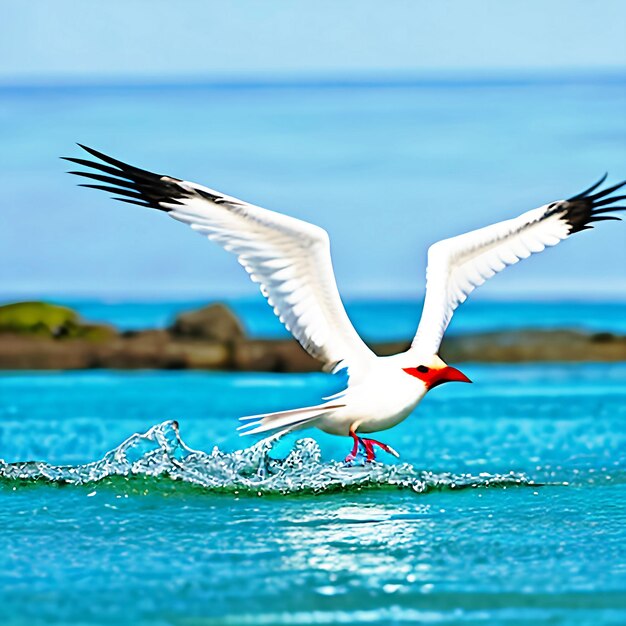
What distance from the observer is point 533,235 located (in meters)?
9.45

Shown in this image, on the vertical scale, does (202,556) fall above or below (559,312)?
below

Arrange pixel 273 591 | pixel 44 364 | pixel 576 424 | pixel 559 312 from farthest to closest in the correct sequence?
1. pixel 559 312
2. pixel 44 364
3. pixel 576 424
4. pixel 273 591

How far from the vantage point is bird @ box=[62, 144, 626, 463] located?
796 cm

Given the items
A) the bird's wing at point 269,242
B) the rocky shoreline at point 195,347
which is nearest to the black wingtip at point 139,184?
the bird's wing at point 269,242

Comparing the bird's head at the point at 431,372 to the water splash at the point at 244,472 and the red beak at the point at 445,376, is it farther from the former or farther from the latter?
the water splash at the point at 244,472

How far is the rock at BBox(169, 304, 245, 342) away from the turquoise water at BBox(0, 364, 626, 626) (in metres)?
9.97

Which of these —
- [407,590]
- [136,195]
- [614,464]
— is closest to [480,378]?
[614,464]

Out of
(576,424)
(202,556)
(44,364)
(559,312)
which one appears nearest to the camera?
(202,556)

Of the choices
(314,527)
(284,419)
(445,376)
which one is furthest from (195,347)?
(314,527)

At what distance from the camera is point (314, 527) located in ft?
25.3

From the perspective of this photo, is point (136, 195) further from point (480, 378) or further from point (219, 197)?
point (480, 378)

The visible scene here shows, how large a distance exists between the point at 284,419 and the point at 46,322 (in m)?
16.4

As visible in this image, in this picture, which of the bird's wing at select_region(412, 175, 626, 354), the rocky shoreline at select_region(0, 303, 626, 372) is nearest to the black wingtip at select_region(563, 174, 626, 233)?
the bird's wing at select_region(412, 175, 626, 354)

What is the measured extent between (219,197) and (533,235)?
8.40 feet
